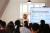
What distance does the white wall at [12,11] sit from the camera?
173 centimetres

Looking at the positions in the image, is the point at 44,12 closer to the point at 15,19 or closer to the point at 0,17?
the point at 15,19

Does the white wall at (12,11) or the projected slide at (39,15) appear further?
the white wall at (12,11)

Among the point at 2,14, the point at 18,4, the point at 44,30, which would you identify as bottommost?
the point at 44,30

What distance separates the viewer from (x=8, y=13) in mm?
1745

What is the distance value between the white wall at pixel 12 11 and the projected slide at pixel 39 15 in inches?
8.8

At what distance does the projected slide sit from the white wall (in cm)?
22

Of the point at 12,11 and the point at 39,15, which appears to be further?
the point at 12,11

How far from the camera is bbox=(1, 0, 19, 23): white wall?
1.73 meters

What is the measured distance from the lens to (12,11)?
68.6 inches

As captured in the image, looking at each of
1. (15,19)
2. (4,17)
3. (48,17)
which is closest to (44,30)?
(48,17)

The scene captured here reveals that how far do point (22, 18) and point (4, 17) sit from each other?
0.25 meters

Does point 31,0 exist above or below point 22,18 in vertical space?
above

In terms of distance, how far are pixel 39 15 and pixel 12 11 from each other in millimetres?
379

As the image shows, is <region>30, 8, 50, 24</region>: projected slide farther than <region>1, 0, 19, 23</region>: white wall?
No
